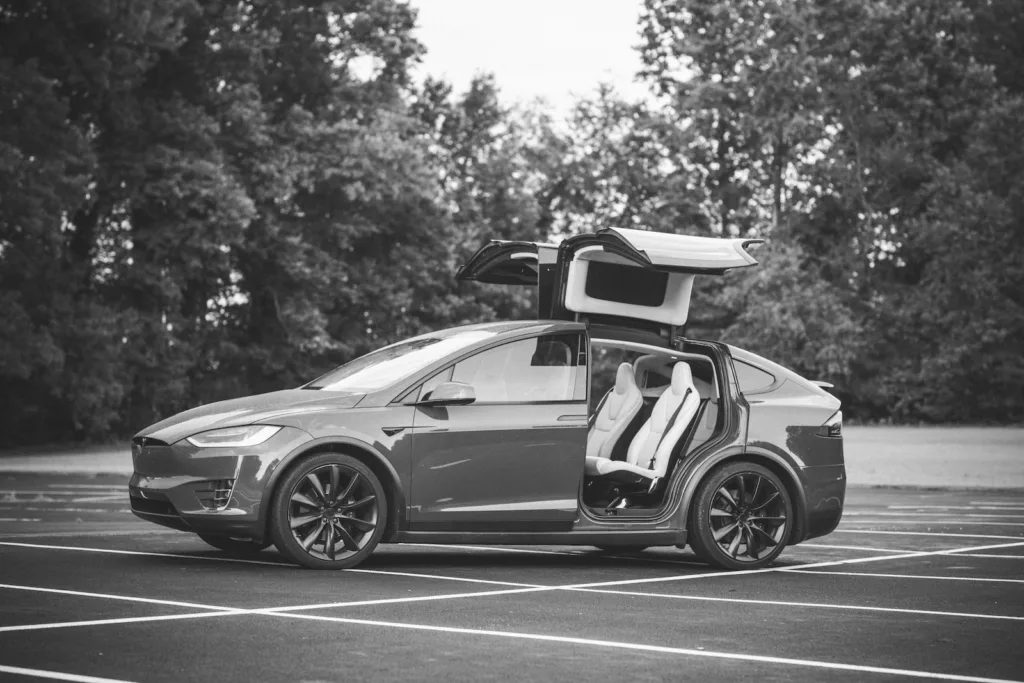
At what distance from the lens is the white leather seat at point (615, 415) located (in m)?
11.1

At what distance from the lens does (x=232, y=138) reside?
35.9 m

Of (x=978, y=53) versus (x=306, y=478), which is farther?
(x=978, y=53)

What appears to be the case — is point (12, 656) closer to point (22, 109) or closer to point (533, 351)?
point (533, 351)

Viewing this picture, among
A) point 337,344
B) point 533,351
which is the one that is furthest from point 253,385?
point 533,351

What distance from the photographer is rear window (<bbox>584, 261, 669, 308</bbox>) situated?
34.9 feet

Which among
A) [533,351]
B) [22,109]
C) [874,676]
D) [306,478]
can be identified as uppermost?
[22,109]

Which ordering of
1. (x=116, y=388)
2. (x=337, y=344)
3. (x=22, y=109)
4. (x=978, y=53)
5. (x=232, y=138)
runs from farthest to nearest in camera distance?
(x=978, y=53), (x=337, y=344), (x=232, y=138), (x=116, y=388), (x=22, y=109)

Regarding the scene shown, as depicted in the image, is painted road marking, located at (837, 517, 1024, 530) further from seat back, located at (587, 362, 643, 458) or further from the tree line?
the tree line

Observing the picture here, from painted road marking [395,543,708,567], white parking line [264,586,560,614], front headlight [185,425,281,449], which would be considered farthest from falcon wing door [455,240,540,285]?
white parking line [264,586,560,614]

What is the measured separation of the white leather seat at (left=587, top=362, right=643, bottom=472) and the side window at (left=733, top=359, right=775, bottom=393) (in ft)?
2.49

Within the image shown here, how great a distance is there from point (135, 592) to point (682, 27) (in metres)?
46.3

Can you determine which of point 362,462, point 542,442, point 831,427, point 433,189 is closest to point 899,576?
point 831,427

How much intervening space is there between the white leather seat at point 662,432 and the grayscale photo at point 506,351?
3cm

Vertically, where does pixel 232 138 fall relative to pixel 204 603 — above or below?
above
